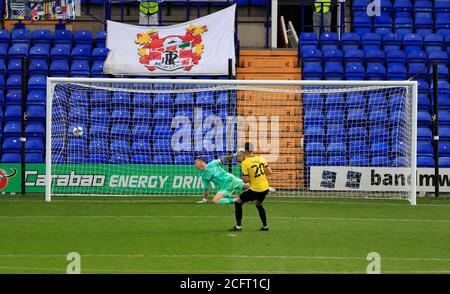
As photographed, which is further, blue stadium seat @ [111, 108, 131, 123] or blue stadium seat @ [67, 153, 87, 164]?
blue stadium seat @ [111, 108, 131, 123]

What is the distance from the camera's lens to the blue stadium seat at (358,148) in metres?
28.9

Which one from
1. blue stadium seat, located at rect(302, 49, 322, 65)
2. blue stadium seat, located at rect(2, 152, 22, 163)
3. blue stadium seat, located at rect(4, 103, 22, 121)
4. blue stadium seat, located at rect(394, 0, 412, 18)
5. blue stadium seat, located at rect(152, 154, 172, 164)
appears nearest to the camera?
blue stadium seat, located at rect(152, 154, 172, 164)

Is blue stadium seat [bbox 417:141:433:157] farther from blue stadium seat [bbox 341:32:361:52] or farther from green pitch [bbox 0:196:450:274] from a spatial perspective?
blue stadium seat [bbox 341:32:361:52]

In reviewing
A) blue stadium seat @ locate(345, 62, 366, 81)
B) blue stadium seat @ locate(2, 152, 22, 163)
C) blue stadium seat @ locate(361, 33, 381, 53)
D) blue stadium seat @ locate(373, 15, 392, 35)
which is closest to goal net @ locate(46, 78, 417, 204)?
blue stadium seat @ locate(2, 152, 22, 163)

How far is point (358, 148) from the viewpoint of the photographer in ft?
94.9

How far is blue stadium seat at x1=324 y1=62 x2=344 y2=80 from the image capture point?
105 feet

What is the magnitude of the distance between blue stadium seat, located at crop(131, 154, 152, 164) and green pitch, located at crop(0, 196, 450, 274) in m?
1.10

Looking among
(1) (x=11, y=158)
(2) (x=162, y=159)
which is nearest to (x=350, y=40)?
(2) (x=162, y=159)

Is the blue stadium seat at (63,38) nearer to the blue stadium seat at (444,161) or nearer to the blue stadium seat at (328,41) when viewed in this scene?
the blue stadium seat at (328,41)

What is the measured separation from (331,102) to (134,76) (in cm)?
623

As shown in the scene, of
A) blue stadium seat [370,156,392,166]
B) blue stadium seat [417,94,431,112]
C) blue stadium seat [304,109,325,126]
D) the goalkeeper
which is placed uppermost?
blue stadium seat [417,94,431,112]

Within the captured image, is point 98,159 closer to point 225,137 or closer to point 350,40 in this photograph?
point 225,137

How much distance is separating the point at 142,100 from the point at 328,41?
671cm

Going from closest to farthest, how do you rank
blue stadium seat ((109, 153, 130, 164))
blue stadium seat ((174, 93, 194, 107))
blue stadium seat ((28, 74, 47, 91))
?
blue stadium seat ((109, 153, 130, 164)) → blue stadium seat ((174, 93, 194, 107)) → blue stadium seat ((28, 74, 47, 91))
